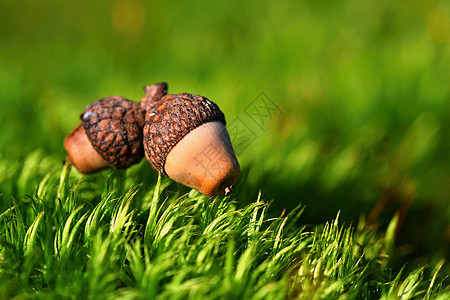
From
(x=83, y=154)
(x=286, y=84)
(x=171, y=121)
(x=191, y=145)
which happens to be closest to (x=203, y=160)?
(x=191, y=145)

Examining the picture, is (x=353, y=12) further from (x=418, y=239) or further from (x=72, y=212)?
(x=72, y=212)

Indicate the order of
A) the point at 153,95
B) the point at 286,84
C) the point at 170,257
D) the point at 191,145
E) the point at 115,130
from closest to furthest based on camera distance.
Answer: the point at 170,257 → the point at 191,145 → the point at 115,130 → the point at 153,95 → the point at 286,84

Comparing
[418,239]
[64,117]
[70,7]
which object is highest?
[70,7]

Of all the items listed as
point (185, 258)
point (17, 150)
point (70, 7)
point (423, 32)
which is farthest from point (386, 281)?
point (70, 7)

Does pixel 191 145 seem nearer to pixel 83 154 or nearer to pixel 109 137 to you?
pixel 109 137

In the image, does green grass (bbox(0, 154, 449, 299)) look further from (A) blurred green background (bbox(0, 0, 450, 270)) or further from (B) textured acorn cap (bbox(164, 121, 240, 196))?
(A) blurred green background (bbox(0, 0, 450, 270))
